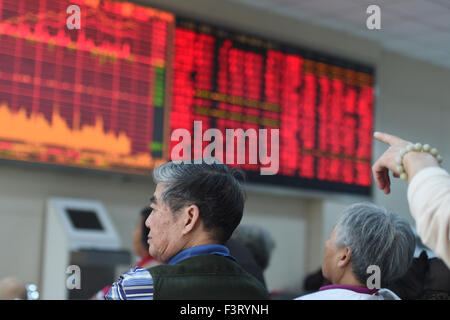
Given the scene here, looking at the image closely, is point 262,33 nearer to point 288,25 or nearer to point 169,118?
point 288,25

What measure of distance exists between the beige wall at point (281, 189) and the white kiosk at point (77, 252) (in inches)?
3.9

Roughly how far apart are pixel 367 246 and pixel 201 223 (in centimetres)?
54

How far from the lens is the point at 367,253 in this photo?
183 centimetres

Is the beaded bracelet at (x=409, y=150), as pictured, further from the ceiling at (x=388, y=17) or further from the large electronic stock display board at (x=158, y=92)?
the ceiling at (x=388, y=17)

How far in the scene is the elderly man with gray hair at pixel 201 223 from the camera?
141cm

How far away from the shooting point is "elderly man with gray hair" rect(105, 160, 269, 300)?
141 cm

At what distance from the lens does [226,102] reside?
4.42 meters

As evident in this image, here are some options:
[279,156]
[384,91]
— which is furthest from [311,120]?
[384,91]

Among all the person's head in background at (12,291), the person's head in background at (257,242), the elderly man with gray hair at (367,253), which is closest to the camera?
the elderly man with gray hair at (367,253)

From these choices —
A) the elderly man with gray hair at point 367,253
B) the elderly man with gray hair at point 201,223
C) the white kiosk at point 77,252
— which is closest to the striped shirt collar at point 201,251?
the elderly man with gray hair at point 201,223

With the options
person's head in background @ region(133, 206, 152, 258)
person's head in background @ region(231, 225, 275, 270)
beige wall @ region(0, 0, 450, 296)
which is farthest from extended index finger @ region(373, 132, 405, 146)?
beige wall @ region(0, 0, 450, 296)

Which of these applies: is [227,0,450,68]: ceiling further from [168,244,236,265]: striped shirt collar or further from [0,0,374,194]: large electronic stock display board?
[168,244,236,265]: striped shirt collar

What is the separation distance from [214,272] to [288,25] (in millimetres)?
3740

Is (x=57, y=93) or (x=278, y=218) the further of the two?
(x=278, y=218)
